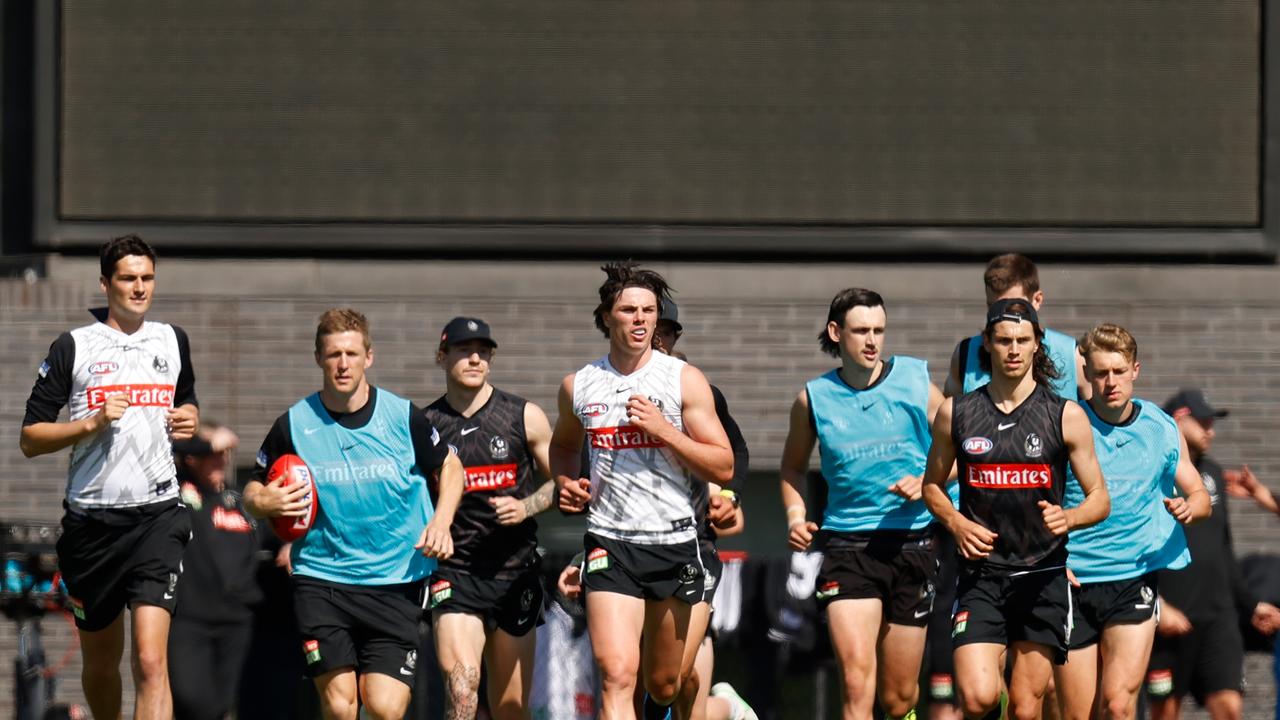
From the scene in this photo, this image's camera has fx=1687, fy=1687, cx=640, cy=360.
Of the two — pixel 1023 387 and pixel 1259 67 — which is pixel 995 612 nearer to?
pixel 1023 387

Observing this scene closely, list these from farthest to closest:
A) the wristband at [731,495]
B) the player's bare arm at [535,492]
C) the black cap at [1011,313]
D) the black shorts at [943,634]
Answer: the black shorts at [943,634] < the player's bare arm at [535,492] < the wristband at [731,495] < the black cap at [1011,313]

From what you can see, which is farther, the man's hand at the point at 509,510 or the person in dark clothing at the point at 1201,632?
the person in dark clothing at the point at 1201,632

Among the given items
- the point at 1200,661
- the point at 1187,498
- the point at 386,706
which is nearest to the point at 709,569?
the point at 386,706

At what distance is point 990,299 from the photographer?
8.93m

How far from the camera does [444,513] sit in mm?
7992

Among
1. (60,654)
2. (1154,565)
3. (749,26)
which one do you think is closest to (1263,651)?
(1154,565)

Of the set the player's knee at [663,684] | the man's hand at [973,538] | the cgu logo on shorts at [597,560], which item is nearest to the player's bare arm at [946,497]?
the man's hand at [973,538]

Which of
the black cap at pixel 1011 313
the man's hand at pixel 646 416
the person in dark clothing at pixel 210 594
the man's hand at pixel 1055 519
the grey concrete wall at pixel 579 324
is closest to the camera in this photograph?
the man's hand at pixel 646 416

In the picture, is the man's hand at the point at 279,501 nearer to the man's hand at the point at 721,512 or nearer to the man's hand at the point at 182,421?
the man's hand at the point at 182,421

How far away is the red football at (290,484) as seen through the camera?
7.94m

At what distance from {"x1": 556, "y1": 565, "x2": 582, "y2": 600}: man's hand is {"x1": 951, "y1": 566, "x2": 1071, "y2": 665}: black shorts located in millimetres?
1789

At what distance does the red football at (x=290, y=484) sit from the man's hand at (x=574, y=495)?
1215mm

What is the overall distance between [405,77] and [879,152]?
3.38m

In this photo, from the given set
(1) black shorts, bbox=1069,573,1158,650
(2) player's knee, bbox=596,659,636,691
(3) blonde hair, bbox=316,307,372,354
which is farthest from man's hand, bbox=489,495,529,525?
(1) black shorts, bbox=1069,573,1158,650
